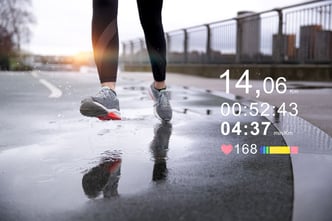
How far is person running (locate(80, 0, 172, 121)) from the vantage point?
2.79m

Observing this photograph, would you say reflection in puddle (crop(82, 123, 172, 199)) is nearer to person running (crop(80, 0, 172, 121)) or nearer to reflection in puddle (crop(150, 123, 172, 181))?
reflection in puddle (crop(150, 123, 172, 181))

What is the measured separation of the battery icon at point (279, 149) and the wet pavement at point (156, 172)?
0.04m

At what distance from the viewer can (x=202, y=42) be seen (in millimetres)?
15633

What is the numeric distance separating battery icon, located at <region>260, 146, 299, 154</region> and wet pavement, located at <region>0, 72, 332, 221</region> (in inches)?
1.7

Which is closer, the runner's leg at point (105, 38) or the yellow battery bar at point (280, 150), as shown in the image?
the yellow battery bar at point (280, 150)

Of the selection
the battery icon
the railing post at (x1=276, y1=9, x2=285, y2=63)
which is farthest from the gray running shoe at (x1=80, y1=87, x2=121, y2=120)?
the railing post at (x1=276, y1=9, x2=285, y2=63)

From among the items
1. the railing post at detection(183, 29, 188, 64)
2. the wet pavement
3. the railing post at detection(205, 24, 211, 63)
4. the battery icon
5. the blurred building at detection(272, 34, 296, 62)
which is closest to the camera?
the wet pavement

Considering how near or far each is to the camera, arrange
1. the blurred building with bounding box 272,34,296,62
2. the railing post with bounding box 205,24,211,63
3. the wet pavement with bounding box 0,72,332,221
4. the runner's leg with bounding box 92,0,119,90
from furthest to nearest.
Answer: the railing post with bounding box 205,24,211,63 < the blurred building with bounding box 272,34,296,62 < the runner's leg with bounding box 92,0,119,90 < the wet pavement with bounding box 0,72,332,221

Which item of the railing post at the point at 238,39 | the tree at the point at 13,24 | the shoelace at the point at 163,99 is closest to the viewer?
the shoelace at the point at 163,99

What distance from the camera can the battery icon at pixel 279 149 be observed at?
2150 millimetres

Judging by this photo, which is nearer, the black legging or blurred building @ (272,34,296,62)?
the black legging

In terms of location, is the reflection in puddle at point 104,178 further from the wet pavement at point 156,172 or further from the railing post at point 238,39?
the railing post at point 238,39

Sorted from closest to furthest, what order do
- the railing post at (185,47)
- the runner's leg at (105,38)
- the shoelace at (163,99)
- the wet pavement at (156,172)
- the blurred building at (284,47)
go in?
1. the wet pavement at (156,172)
2. the runner's leg at (105,38)
3. the shoelace at (163,99)
4. the blurred building at (284,47)
5. the railing post at (185,47)

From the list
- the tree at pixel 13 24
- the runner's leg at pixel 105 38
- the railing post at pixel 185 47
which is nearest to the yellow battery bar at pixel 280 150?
the runner's leg at pixel 105 38
